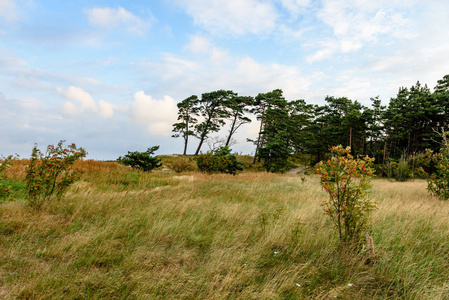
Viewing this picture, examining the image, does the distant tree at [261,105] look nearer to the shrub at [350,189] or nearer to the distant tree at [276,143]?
the distant tree at [276,143]

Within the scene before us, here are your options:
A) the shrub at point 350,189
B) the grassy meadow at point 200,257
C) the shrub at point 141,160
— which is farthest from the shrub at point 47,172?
the shrub at point 141,160

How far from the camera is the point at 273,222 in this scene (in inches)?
203

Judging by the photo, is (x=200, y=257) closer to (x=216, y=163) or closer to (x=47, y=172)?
(x=47, y=172)

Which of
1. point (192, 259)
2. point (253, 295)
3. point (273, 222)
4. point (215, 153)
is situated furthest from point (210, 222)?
point (215, 153)

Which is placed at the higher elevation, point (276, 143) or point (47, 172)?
point (276, 143)

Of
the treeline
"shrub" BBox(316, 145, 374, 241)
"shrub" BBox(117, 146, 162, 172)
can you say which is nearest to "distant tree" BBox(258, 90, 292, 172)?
the treeline

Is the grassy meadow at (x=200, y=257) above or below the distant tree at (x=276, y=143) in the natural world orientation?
below

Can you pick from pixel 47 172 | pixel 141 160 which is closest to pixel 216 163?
pixel 141 160

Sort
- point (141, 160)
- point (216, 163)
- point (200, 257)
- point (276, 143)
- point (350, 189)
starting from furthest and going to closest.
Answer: point (276, 143) < point (216, 163) < point (141, 160) < point (350, 189) < point (200, 257)

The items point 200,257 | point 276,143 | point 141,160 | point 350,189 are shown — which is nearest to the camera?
point 200,257

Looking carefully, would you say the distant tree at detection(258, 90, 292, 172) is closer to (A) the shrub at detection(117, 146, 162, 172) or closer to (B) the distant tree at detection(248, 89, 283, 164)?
(B) the distant tree at detection(248, 89, 283, 164)

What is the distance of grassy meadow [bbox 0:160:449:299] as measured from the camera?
2758 millimetres

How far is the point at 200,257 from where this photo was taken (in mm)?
3627

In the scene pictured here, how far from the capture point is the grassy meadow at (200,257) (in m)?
2.76
